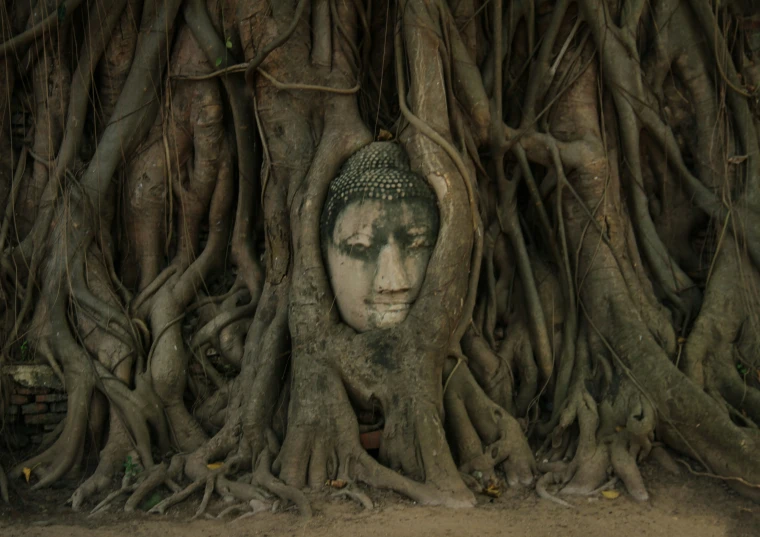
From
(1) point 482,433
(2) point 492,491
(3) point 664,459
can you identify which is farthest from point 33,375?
(3) point 664,459

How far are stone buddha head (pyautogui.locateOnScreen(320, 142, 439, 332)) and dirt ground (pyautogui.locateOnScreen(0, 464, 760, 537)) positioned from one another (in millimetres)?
946

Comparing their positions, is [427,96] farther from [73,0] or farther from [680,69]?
[73,0]

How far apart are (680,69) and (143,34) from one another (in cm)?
332

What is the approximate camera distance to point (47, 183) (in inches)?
196

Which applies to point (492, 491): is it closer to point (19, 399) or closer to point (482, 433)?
point (482, 433)

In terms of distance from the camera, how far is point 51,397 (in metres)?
4.62

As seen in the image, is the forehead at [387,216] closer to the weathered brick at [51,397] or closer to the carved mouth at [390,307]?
the carved mouth at [390,307]

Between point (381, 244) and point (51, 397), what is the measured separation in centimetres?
215

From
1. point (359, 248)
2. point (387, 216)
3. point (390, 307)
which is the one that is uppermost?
point (387, 216)

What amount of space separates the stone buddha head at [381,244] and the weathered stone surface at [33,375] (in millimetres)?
1753

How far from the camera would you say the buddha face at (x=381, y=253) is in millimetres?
4090

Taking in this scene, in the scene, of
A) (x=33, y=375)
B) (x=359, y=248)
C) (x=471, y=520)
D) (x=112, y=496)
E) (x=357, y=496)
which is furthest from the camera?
(x=33, y=375)

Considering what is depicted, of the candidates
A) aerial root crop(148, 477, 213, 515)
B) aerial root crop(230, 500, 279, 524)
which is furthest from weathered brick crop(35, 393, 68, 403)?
aerial root crop(230, 500, 279, 524)

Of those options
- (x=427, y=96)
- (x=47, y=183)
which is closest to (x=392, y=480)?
(x=427, y=96)
